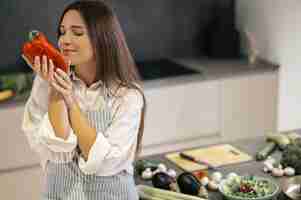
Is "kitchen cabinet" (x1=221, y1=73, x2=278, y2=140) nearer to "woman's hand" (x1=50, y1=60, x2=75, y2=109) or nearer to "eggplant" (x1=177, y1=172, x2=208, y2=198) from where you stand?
"eggplant" (x1=177, y1=172, x2=208, y2=198)

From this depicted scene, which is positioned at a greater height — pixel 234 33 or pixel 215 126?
pixel 234 33

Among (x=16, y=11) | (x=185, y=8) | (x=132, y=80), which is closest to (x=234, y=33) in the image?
(x=185, y=8)

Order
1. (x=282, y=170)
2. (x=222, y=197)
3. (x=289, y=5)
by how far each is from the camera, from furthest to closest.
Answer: (x=289, y=5)
(x=282, y=170)
(x=222, y=197)

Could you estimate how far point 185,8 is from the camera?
3682mm

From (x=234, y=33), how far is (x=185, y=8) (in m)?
0.33

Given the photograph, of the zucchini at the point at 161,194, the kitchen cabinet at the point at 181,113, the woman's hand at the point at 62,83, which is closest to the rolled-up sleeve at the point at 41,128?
the woman's hand at the point at 62,83

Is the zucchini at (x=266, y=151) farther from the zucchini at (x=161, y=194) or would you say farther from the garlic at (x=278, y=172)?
the zucchini at (x=161, y=194)

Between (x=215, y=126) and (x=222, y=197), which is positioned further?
(x=215, y=126)

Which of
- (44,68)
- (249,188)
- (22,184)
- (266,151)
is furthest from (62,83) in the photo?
(22,184)

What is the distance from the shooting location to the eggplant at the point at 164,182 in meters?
1.90

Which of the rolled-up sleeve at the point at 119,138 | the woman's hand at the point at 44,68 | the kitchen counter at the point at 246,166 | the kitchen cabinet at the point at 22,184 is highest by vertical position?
the woman's hand at the point at 44,68

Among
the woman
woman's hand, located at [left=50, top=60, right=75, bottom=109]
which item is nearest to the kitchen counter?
the woman

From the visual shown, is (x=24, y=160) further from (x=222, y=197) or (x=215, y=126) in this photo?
(x=222, y=197)

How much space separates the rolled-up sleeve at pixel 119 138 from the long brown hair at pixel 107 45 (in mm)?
54
